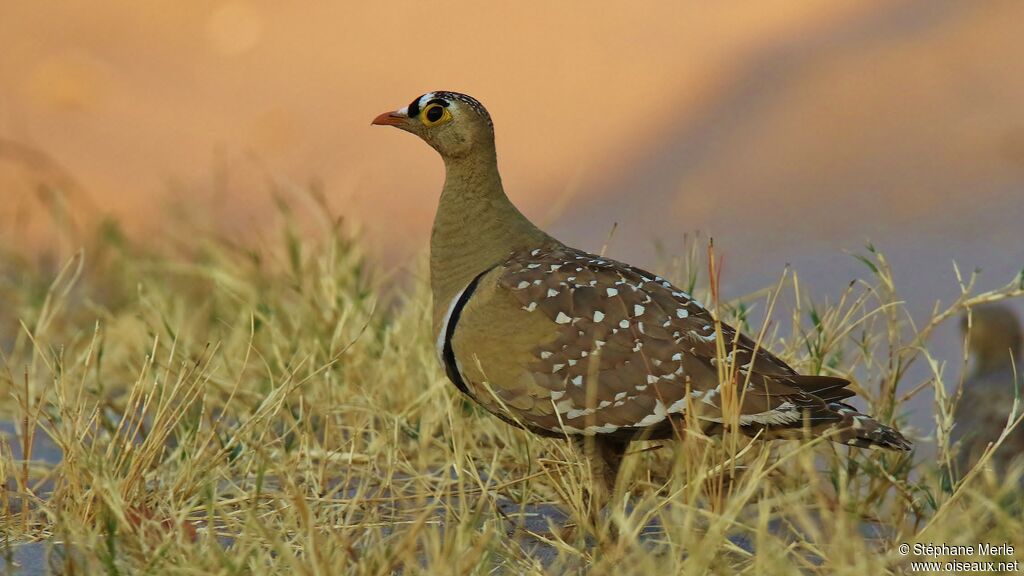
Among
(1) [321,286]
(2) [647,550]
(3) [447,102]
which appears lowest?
(2) [647,550]

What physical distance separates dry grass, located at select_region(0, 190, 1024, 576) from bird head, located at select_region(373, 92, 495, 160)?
70cm

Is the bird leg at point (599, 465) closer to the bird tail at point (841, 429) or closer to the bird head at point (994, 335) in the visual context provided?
the bird tail at point (841, 429)

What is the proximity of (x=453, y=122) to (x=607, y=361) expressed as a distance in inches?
43.1

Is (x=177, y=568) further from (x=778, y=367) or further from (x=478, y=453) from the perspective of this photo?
(x=778, y=367)

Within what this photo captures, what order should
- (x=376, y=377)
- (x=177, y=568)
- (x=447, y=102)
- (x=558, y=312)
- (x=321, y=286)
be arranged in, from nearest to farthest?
(x=177, y=568) → (x=558, y=312) → (x=447, y=102) → (x=376, y=377) → (x=321, y=286)

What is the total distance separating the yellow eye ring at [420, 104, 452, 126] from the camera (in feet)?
13.9

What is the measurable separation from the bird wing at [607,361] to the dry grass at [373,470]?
159 mm

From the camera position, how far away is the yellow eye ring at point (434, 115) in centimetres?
423

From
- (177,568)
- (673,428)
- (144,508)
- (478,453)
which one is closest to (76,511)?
(144,508)

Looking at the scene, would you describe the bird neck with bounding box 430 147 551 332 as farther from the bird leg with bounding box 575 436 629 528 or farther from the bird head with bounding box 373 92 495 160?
the bird leg with bounding box 575 436 629 528

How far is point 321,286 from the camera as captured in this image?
5512 mm

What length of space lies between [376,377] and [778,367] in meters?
1.78

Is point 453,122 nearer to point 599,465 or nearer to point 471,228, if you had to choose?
point 471,228

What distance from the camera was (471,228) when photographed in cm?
415
